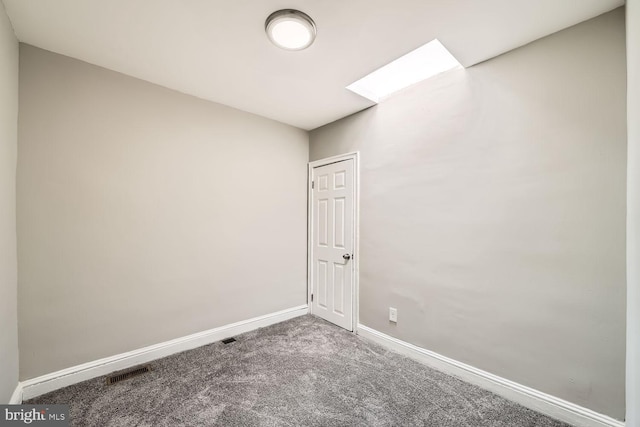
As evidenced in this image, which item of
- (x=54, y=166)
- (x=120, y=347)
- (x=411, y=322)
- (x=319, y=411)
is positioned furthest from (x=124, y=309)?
(x=411, y=322)

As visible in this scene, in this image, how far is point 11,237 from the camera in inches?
66.5

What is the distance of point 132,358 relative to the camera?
7.23 ft

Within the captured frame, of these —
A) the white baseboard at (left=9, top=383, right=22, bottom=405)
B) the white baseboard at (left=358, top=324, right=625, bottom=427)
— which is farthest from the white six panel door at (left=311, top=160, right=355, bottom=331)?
the white baseboard at (left=9, top=383, right=22, bottom=405)

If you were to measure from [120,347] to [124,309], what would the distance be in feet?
1.03

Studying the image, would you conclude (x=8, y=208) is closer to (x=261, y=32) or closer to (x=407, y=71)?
(x=261, y=32)

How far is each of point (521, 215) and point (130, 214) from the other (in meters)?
3.14

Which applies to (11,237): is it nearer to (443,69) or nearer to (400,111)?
(400,111)

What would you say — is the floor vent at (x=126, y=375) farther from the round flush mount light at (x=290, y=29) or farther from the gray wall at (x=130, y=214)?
the round flush mount light at (x=290, y=29)

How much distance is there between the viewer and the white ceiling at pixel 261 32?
151cm

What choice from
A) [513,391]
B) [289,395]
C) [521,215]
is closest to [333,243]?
[289,395]

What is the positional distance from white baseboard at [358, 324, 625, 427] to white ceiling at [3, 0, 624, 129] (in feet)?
7.97

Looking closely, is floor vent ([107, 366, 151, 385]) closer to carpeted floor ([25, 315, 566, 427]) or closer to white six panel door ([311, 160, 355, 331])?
carpeted floor ([25, 315, 566, 427])

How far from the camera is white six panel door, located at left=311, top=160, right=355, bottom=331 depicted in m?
3.02

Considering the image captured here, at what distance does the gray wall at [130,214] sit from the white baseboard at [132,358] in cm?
6
